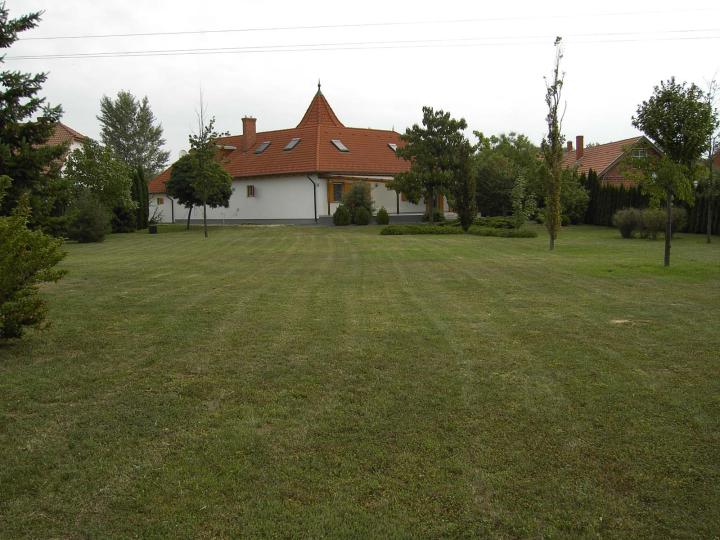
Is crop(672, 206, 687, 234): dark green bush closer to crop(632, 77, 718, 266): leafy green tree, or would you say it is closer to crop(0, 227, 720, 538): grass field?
crop(632, 77, 718, 266): leafy green tree

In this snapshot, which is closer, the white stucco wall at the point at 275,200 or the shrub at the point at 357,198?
the shrub at the point at 357,198

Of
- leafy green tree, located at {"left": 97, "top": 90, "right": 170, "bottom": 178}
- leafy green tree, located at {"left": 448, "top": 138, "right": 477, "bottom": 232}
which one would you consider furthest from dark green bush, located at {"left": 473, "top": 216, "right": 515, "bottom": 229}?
leafy green tree, located at {"left": 97, "top": 90, "right": 170, "bottom": 178}

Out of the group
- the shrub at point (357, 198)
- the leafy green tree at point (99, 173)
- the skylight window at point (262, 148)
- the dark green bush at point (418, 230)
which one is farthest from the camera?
the skylight window at point (262, 148)

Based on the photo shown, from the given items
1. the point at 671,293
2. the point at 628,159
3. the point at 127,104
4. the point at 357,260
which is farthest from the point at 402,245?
the point at 127,104

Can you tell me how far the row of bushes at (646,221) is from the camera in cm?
2397

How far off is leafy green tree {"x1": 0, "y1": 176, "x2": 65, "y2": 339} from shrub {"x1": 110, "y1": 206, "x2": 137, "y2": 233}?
1129 inches

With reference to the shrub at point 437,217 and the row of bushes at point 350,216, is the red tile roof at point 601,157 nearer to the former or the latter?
the shrub at point 437,217

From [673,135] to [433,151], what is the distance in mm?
18448

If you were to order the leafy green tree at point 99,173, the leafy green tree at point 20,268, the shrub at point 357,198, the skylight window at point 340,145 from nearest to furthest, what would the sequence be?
the leafy green tree at point 20,268 < the leafy green tree at point 99,173 < the shrub at point 357,198 < the skylight window at point 340,145

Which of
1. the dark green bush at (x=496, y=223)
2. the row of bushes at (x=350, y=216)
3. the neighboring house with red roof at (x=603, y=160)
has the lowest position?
the dark green bush at (x=496, y=223)

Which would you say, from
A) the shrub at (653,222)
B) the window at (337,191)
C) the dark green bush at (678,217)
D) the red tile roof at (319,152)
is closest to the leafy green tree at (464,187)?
the shrub at (653,222)

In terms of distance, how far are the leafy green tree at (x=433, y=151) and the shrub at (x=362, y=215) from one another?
3748mm

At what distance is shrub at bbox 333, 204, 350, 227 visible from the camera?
34.9 meters

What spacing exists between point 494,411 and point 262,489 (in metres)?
1.90
